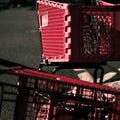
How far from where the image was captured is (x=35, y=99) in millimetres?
3939

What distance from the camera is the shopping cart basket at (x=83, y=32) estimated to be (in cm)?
431

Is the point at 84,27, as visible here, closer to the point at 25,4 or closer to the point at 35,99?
the point at 35,99

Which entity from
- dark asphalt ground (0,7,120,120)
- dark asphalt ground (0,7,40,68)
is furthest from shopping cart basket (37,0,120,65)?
dark asphalt ground (0,7,40,68)

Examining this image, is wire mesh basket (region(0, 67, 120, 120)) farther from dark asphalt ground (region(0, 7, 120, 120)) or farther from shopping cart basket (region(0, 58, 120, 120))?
dark asphalt ground (region(0, 7, 120, 120))

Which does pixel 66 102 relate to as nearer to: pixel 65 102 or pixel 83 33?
pixel 65 102

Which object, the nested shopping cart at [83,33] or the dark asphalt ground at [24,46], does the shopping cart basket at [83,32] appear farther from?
the dark asphalt ground at [24,46]

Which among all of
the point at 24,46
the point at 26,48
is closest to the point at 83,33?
the point at 26,48

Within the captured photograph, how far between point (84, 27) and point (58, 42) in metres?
0.43

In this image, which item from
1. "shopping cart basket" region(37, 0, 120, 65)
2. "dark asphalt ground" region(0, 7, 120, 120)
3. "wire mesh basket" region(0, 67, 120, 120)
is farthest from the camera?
"dark asphalt ground" region(0, 7, 120, 120)

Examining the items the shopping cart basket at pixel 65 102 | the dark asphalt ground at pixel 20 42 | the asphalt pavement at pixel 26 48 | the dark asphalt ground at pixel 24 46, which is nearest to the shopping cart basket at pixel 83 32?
the shopping cart basket at pixel 65 102

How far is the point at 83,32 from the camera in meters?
4.44

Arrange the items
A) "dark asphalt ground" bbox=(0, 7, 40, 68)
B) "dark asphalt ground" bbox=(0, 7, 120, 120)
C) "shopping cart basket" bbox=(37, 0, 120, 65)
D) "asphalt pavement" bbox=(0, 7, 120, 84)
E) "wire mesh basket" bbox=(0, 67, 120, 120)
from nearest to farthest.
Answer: "wire mesh basket" bbox=(0, 67, 120, 120)
"shopping cart basket" bbox=(37, 0, 120, 65)
"asphalt pavement" bbox=(0, 7, 120, 84)
"dark asphalt ground" bbox=(0, 7, 120, 120)
"dark asphalt ground" bbox=(0, 7, 40, 68)

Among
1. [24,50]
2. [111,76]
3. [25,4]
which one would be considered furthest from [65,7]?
[25,4]

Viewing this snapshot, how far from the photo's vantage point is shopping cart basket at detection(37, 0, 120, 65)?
14.1 ft
